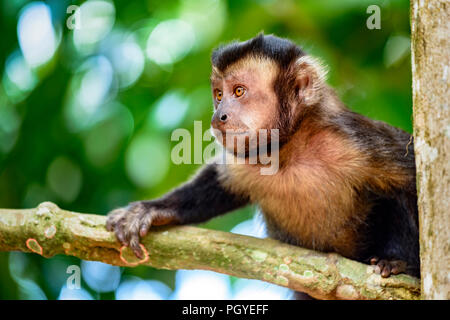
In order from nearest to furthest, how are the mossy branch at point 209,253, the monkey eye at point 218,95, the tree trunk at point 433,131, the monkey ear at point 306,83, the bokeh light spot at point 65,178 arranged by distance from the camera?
the tree trunk at point 433,131
the mossy branch at point 209,253
the monkey ear at point 306,83
the monkey eye at point 218,95
the bokeh light spot at point 65,178

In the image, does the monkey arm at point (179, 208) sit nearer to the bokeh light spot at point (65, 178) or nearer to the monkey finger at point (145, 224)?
the monkey finger at point (145, 224)

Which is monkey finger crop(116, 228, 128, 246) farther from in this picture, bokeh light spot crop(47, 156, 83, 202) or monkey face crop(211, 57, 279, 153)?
bokeh light spot crop(47, 156, 83, 202)

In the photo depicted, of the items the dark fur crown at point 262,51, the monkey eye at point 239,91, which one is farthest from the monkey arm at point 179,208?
the dark fur crown at point 262,51

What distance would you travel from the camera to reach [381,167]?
4797mm

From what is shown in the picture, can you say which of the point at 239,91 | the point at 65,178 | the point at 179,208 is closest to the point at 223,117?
the point at 239,91

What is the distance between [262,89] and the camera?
16.7 ft

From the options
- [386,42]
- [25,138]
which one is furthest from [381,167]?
[25,138]

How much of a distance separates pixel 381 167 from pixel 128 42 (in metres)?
4.02

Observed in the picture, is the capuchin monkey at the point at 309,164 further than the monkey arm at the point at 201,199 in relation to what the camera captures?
No

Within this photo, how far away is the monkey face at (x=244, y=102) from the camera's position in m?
4.86

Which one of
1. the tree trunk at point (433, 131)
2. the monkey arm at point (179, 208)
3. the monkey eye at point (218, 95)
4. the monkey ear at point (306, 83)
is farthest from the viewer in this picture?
the monkey eye at point (218, 95)

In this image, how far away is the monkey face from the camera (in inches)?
191

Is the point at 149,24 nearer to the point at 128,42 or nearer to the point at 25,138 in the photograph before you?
the point at 128,42

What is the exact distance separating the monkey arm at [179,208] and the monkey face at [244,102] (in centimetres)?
87
